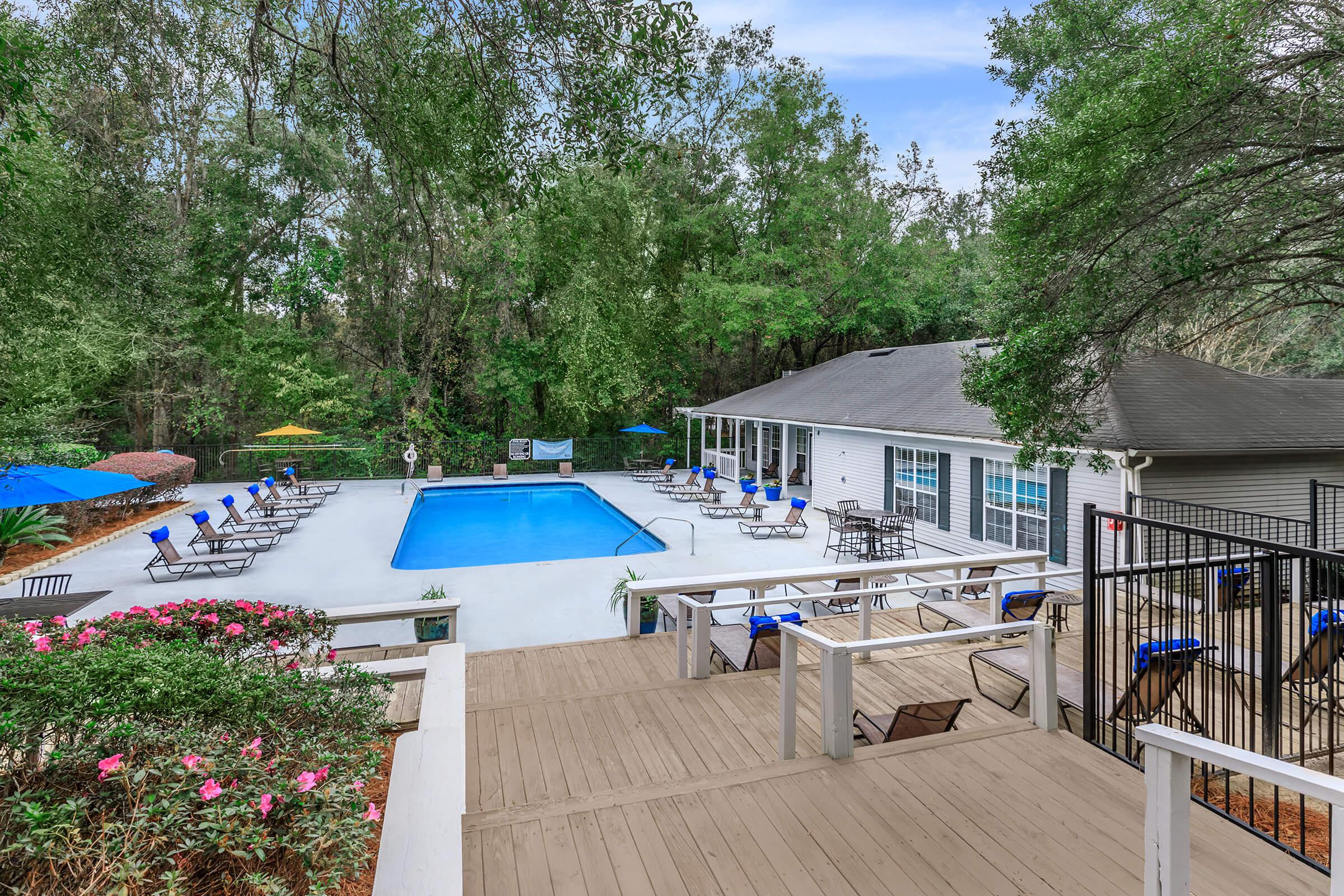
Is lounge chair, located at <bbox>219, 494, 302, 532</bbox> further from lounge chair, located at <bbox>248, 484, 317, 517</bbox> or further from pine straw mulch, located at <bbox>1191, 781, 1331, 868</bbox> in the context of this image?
pine straw mulch, located at <bbox>1191, 781, 1331, 868</bbox>

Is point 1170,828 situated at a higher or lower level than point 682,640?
higher

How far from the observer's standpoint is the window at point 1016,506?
35.7ft

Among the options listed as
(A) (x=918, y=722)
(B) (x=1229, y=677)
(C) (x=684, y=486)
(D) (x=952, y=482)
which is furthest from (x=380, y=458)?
(B) (x=1229, y=677)

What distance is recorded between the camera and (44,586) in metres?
9.59

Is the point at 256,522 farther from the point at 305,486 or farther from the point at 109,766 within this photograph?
the point at 109,766

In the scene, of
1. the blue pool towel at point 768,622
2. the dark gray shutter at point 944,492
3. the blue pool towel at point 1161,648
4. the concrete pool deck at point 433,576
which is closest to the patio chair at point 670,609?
the concrete pool deck at point 433,576

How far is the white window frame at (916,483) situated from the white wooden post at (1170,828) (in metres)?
11.6

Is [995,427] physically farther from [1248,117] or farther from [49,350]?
[49,350]

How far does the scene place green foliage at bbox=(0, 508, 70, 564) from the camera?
33.9ft

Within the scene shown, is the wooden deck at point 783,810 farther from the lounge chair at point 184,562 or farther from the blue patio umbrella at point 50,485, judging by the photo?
the lounge chair at point 184,562

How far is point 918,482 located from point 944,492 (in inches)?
33.1

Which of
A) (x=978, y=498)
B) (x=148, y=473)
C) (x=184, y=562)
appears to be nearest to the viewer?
(x=184, y=562)

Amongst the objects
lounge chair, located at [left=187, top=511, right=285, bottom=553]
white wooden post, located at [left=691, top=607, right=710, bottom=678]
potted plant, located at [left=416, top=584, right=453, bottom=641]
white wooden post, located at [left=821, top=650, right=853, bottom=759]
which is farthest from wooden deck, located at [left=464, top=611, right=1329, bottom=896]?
lounge chair, located at [left=187, top=511, right=285, bottom=553]

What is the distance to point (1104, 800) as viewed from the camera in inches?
129
